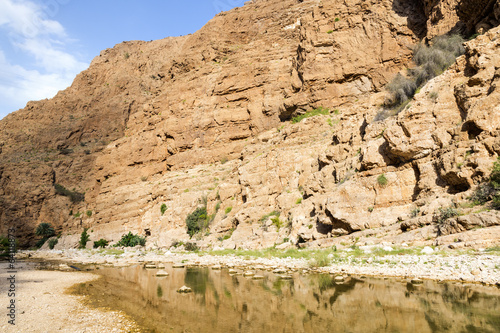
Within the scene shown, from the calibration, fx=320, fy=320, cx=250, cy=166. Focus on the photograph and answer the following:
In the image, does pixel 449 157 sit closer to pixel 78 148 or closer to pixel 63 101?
pixel 78 148

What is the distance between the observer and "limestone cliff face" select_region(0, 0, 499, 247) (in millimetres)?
16453

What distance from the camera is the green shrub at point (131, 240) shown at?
1463 inches

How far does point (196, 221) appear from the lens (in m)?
33.2

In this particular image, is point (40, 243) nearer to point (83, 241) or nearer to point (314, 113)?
point (83, 241)

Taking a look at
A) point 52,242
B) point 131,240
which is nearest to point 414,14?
point 131,240

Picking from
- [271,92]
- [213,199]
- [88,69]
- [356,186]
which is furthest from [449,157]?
[88,69]

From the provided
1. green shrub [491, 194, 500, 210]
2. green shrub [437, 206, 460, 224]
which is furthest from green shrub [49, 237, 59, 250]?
green shrub [491, 194, 500, 210]

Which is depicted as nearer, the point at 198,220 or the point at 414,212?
the point at 414,212

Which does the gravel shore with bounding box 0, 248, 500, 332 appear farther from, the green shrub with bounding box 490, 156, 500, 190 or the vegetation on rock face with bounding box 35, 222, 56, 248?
the vegetation on rock face with bounding box 35, 222, 56, 248

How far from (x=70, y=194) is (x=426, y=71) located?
2378 inches

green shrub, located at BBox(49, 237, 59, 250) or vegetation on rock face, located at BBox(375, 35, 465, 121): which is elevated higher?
vegetation on rock face, located at BBox(375, 35, 465, 121)

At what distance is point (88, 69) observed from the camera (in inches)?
3521

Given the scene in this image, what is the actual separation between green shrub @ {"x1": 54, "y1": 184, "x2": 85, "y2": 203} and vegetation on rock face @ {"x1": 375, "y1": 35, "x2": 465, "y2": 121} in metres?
56.0

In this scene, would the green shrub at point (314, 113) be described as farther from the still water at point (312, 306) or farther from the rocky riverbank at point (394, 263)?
the still water at point (312, 306)
